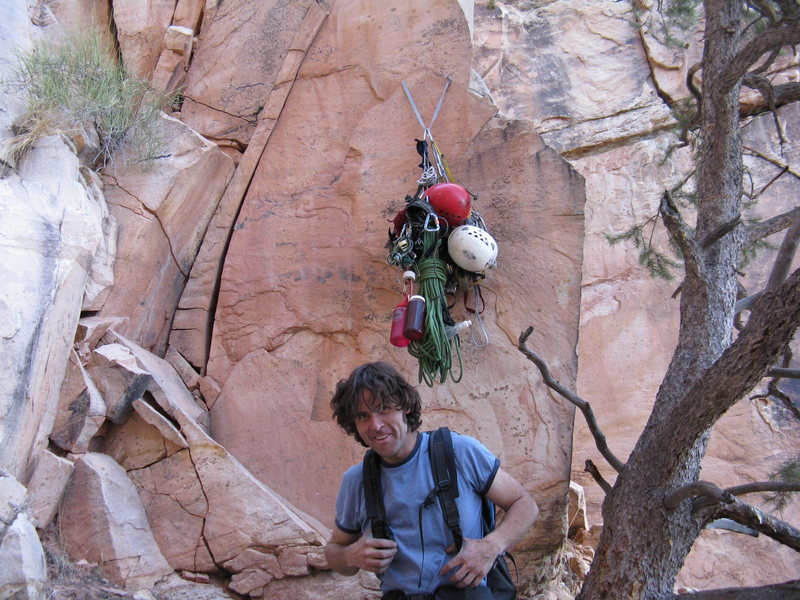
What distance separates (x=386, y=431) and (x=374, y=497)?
0.69 feet

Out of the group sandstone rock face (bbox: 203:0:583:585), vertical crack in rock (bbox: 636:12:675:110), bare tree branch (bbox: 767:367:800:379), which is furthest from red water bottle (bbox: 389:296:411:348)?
vertical crack in rock (bbox: 636:12:675:110)

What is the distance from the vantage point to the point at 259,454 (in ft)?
13.9

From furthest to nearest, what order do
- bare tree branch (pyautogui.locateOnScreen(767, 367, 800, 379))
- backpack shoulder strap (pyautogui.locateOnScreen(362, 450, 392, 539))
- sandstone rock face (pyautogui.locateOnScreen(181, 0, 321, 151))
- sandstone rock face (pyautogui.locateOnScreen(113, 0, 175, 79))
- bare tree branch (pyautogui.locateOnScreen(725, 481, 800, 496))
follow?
sandstone rock face (pyautogui.locateOnScreen(113, 0, 175, 79)), sandstone rock face (pyautogui.locateOnScreen(181, 0, 321, 151)), bare tree branch (pyautogui.locateOnScreen(767, 367, 800, 379)), bare tree branch (pyautogui.locateOnScreen(725, 481, 800, 496)), backpack shoulder strap (pyautogui.locateOnScreen(362, 450, 392, 539))

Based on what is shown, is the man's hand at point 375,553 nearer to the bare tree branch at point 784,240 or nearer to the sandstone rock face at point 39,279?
the sandstone rock face at point 39,279

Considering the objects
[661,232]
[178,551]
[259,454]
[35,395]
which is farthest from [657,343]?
[35,395]

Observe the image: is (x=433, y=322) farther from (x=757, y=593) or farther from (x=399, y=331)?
(x=757, y=593)

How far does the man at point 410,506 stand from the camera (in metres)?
2.25

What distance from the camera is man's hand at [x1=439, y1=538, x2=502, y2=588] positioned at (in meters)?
2.19

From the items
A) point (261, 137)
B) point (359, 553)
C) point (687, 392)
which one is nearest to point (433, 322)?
point (687, 392)

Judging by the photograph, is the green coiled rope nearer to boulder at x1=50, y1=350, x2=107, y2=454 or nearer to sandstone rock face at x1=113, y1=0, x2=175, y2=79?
boulder at x1=50, y1=350, x2=107, y2=454

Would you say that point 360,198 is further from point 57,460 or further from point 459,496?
point 459,496

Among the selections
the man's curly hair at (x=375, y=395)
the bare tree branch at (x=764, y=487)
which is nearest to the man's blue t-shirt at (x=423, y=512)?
the man's curly hair at (x=375, y=395)

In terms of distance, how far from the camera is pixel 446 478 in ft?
7.56

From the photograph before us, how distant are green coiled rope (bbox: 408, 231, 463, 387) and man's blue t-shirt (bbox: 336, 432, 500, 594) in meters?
1.23
